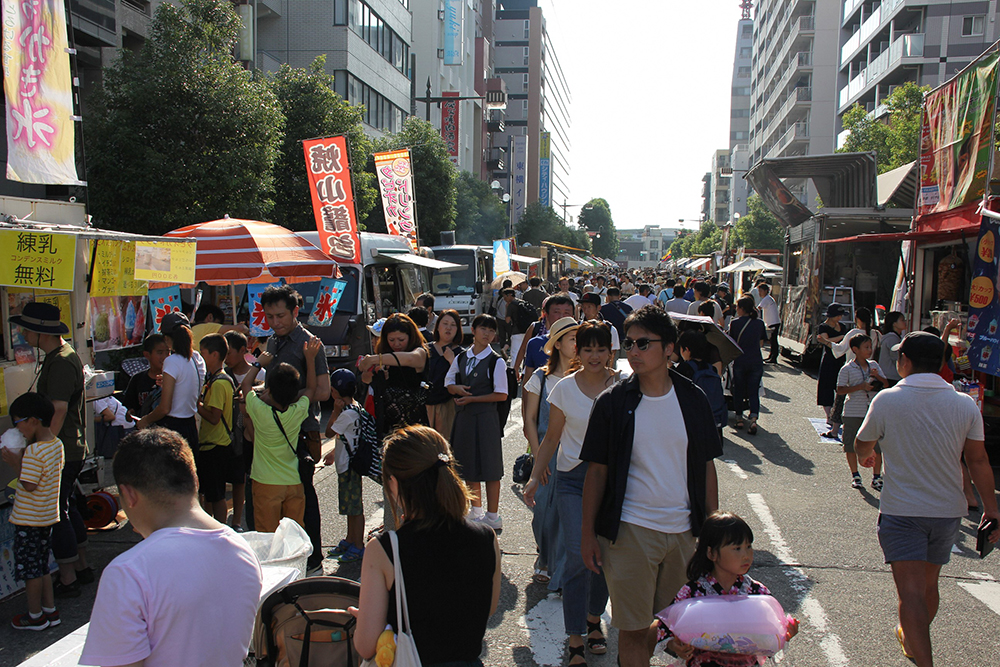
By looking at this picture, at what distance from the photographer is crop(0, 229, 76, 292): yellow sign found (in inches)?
213

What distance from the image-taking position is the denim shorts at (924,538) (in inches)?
149

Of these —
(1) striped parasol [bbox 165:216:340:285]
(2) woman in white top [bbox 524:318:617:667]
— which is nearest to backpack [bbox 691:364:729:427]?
(2) woman in white top [bbox 524:318:617:667]

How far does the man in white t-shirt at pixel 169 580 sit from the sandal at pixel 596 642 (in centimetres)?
235

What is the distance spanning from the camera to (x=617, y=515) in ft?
10.6

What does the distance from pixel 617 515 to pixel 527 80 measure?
100.0 meters

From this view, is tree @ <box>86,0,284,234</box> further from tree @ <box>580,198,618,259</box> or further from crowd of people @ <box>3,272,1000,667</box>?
tree @ <box>580,198,618,259</box>

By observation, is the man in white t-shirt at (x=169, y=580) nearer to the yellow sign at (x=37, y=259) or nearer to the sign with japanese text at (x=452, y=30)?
the yellow sign at (x=37, y=259)

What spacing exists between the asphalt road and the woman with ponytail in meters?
1.24

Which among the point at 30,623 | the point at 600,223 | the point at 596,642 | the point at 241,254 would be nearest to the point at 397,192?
the point at 241,254

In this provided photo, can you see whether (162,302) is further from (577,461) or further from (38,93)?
(577,461)

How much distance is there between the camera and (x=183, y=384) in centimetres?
550

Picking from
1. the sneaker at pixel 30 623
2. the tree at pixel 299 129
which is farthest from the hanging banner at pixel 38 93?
the tree at pixel 299 129

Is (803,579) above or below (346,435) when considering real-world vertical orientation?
below

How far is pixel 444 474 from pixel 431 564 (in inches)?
10.6
